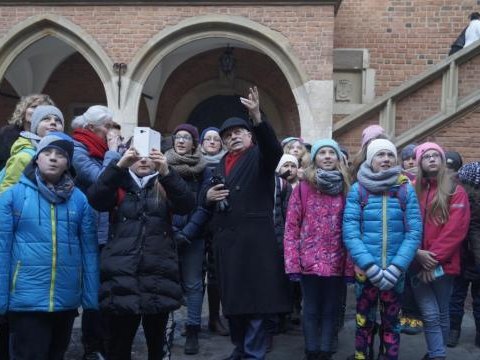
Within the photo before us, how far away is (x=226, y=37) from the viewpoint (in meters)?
9.82

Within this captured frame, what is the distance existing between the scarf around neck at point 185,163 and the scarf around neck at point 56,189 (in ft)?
4.33

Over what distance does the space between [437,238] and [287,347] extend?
1.62 meters

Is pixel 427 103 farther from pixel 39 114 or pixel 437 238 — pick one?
pixel 39 114

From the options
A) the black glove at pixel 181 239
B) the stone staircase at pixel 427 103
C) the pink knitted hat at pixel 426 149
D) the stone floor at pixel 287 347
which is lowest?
the stone floor at pixel 287 347

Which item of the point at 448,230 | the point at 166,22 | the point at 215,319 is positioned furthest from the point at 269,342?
the point at 166,22

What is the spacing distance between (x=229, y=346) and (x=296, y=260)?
1.26 m

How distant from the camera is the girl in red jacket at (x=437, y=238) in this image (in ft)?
15.1

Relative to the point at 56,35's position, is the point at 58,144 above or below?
below

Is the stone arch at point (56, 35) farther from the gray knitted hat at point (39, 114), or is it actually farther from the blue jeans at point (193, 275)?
the gray knitted hat at point (39, 114)

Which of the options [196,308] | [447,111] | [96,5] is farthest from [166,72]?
[196,308]

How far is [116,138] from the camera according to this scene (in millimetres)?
4379

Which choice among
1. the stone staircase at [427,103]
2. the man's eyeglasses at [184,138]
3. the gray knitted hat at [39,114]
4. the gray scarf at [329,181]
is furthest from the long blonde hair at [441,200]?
the stone staircase at [427,103]

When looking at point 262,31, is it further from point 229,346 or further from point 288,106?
point 229,346

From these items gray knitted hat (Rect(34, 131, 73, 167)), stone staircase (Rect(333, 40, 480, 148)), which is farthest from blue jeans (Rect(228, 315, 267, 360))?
stone staircase (Rect(333, 40, 480, 148))
